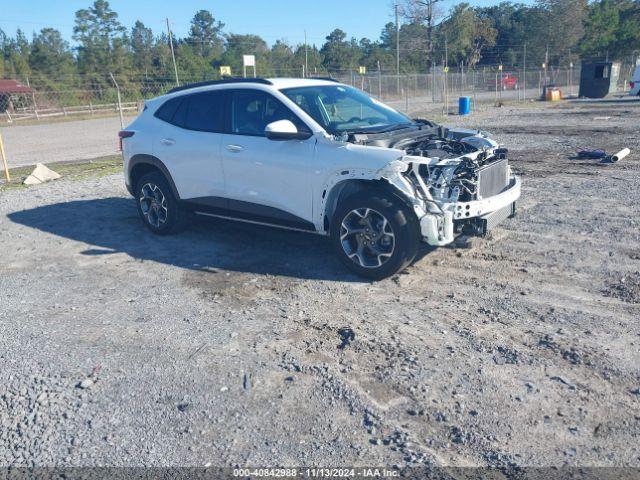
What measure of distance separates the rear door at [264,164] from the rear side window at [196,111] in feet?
0.64

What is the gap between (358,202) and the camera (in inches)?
216

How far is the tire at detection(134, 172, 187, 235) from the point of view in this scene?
23.8 ft

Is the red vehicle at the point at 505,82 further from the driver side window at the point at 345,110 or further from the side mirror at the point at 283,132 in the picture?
the side mirror at the point at 283,132

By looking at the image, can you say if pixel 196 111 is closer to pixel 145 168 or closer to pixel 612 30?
pixel 145 168

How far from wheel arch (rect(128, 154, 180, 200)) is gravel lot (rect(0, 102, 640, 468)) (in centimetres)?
73

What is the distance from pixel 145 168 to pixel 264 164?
223cm

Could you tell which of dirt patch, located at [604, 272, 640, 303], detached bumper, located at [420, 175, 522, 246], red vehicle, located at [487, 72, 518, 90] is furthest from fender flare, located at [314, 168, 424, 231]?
red vehicle, located at [487, 72, 518, 90]

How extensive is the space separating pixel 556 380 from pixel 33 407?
3.28 meters

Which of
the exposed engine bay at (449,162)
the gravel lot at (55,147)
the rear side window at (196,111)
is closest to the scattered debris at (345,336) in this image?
the exposed engine bay at (449,162)

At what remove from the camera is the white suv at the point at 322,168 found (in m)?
5.32

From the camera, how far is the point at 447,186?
209 inches

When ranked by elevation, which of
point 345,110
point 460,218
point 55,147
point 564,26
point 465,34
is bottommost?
point 55,147

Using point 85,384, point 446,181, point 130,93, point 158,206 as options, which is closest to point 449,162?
point 446,181

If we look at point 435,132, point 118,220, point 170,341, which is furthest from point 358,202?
point 118,220
